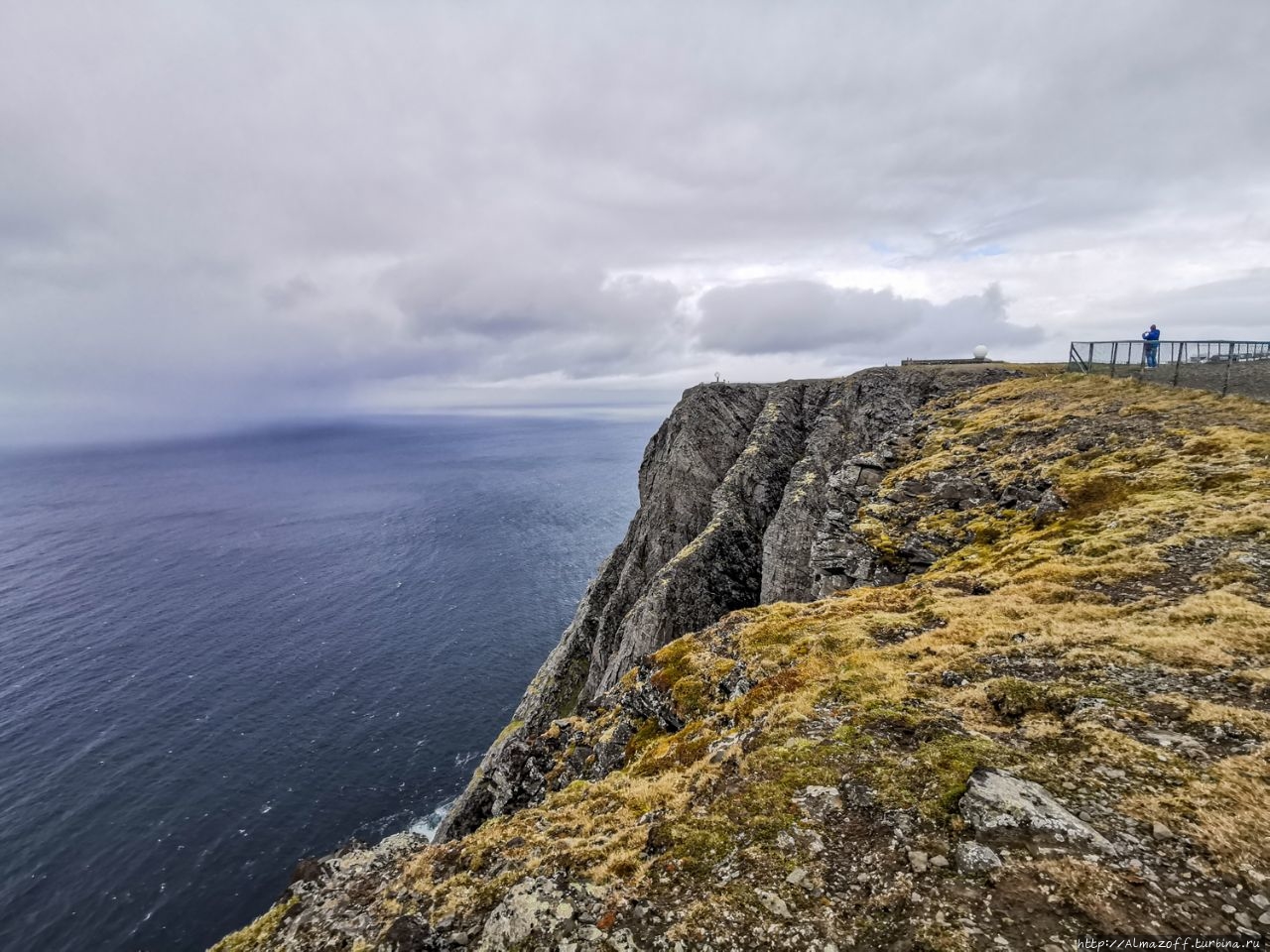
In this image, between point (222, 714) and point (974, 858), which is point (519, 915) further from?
point (222, 714)

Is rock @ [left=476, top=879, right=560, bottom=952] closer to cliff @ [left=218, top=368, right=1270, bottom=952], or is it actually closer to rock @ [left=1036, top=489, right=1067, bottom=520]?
cliff @ [left=218, top=368, right=1270, bottom=952]

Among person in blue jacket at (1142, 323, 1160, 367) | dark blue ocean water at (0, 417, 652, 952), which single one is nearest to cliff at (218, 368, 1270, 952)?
person in blue jacket at (1142, 323, 1160, 367)

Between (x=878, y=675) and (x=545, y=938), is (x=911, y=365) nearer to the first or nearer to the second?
(x=878, y=675)

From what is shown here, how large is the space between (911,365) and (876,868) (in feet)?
248

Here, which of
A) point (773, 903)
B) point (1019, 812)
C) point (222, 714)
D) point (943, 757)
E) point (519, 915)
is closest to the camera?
point (773, 903)

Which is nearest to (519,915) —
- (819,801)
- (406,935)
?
(406,935)

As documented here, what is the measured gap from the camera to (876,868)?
11.1 m

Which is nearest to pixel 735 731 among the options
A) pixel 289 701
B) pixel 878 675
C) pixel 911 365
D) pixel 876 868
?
pixel 878 675

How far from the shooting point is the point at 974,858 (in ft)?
34.5

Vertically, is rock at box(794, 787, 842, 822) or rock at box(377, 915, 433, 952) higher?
rock at box(794, 787, 842, 822)

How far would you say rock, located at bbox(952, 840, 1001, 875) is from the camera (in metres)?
10.3

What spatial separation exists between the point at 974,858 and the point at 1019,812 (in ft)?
5.00

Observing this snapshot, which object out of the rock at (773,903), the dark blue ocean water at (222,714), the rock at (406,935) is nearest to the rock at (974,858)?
the rock at (773,903)

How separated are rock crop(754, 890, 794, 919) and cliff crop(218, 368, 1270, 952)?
36 mm
